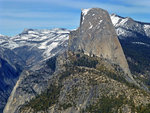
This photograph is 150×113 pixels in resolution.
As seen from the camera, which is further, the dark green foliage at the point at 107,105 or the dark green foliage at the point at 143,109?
the dark green foliage at the point at 107,105

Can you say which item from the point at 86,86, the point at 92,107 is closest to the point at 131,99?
the point at 92,107

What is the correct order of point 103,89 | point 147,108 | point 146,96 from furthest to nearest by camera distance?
1. point 103,89
2. point 146,96
3. point 147,108

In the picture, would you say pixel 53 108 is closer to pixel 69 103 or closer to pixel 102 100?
pixel 69 103

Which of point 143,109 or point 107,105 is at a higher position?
point 143,109

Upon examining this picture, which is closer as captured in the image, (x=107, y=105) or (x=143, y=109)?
(x=143, y=109)

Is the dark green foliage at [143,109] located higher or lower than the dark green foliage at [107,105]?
higher

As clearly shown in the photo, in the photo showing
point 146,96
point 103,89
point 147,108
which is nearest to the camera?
point 147,108

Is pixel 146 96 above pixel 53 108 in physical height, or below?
above

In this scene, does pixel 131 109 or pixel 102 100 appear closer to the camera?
pixel 131 109

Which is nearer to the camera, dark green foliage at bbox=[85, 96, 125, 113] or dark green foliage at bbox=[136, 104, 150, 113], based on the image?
dark green foliage at bbox=[136, 104, 150, 113]

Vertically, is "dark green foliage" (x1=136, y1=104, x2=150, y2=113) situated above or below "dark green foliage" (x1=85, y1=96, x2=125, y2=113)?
above
